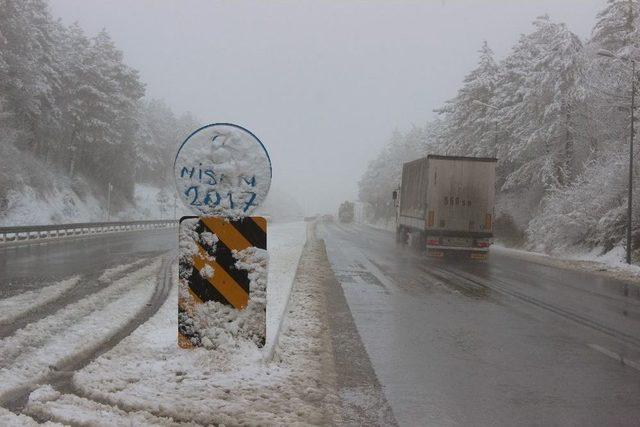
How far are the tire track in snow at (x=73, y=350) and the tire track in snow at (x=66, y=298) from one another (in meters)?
0.54

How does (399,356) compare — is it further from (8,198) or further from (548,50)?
(8,198)

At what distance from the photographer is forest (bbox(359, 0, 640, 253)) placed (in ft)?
82.1

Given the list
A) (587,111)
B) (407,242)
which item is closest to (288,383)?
(407,242)

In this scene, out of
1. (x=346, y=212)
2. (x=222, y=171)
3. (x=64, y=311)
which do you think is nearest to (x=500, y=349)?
(x=222, y=171)

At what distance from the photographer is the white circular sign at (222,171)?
571 centimetres

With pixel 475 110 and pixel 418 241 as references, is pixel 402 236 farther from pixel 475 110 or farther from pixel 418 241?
pixel 475 110

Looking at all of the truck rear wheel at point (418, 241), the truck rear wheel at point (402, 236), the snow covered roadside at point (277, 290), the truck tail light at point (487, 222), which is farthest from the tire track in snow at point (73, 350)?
the truck rear wheel at point (402, 236)

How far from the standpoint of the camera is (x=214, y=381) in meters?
4.93

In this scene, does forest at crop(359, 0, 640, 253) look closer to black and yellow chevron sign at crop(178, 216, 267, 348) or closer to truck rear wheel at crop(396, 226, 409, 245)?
truck rear wheel at crop(396, 226, 409, 245)

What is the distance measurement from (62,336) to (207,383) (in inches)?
107

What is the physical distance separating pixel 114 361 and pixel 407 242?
2191 centimetres

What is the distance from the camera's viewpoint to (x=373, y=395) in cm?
502

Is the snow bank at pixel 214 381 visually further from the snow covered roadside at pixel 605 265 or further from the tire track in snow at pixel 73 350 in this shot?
the snow covered roadside at pixel 605 265

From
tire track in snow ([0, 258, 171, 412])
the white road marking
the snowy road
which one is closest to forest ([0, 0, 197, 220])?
the snowy road
